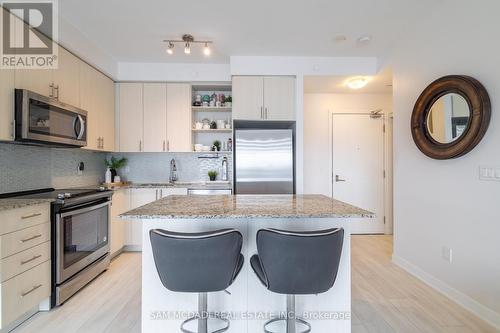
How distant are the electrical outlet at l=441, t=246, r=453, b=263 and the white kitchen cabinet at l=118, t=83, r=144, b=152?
3.81m

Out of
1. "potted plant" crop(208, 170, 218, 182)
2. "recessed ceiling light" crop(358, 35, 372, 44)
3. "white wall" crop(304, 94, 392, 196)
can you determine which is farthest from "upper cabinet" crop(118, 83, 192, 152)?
"recessed ceiling light" crop(358, 35, 372, 44)

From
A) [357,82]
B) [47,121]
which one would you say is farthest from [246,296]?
[357,82]

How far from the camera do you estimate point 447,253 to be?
234cm

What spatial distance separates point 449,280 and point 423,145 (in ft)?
4.18

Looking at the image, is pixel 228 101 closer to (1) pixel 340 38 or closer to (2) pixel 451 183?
(1) pixel 340 38

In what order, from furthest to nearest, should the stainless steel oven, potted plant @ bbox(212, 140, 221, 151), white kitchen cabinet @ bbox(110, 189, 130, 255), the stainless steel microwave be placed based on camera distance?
potted plant @ bbox(212, 140, 221, 151) → white kitchen cabinet @ bbox(110, 189, 130, 255) → the stainless steel oven → the stainless steel microwave

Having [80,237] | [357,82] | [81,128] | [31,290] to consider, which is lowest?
[31,290]

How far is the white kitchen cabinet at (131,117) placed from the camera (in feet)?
12.3

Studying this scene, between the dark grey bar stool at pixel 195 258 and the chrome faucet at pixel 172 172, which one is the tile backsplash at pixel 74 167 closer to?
the chrome faucet at pixel 172 172

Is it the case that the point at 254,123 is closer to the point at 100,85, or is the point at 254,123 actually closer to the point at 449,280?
the point at 100,85

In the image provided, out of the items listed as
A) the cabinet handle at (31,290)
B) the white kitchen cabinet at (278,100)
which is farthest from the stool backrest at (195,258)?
the white kitchen cabinet at (278,100)

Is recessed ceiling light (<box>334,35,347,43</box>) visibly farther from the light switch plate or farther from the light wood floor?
the light wood floor

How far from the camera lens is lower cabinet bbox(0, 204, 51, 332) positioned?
1.77m

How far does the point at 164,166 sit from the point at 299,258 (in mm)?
3198
